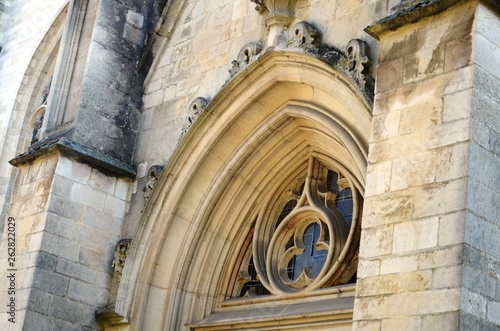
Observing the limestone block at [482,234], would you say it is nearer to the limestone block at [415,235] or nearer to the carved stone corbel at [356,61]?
the limestone block at [415,235]

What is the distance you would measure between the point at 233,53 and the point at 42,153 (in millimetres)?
2130

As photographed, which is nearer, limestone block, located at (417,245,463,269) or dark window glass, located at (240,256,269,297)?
limestone block, located at (417,245,463,269)

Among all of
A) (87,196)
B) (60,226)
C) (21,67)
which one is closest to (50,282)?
(60,226)

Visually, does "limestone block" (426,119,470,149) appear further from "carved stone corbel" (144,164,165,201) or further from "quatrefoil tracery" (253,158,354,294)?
"carved stone corbel" (144,164,165,201)

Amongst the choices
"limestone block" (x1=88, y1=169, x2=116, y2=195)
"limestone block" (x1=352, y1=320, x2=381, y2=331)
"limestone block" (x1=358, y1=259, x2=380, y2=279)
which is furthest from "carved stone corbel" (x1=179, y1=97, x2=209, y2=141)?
"limestone block" (x1=352, y1=320, x2=381, y2=331)

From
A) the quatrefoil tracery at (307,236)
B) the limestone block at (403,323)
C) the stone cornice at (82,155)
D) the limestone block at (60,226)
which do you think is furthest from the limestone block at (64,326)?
the limestone block at (403,323)

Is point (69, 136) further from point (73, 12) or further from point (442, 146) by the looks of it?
point (442, 146)

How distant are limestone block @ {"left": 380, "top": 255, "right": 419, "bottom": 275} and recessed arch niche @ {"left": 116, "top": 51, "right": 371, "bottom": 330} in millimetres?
2712

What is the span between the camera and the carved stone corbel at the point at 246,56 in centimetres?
853

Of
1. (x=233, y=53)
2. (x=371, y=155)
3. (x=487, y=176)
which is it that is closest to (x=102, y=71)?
(x=233, y=53)

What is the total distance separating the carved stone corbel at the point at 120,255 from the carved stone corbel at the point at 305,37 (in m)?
2.57

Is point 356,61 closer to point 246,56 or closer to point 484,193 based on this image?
point 246,56

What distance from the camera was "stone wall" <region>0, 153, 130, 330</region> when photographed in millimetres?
8758

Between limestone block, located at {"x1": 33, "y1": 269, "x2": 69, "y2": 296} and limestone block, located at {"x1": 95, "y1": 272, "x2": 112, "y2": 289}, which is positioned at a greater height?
limestone block, located at {"x1": 95, "y1": 272, "x2": 112, "y2": 289}
